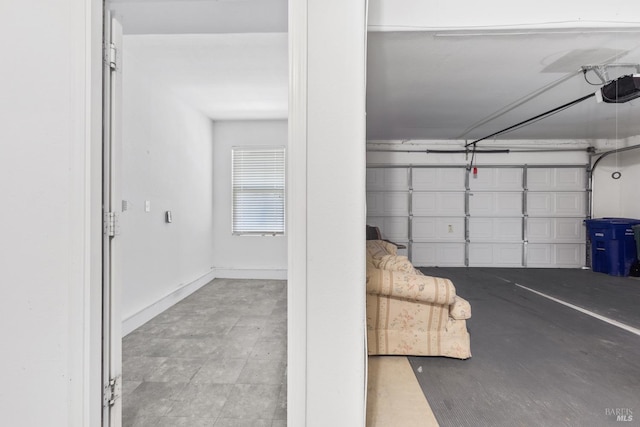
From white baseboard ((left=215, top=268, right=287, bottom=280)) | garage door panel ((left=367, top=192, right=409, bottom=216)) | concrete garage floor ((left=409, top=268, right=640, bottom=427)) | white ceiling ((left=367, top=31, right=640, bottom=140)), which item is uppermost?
white ceiling ((left=367, top=31, right=640, bottom=140))

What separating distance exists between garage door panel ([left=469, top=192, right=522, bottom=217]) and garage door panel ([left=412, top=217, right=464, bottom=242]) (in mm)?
410

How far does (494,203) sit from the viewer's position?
6.12 metres

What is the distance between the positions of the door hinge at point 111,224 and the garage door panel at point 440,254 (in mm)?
5646

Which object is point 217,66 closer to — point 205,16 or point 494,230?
point 205,16

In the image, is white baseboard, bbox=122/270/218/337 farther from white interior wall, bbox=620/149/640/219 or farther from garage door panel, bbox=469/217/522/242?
white interior wall, bbox=620/149/640/219

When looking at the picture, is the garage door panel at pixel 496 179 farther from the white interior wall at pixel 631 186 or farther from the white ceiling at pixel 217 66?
the white ceiling at pixel 217 66

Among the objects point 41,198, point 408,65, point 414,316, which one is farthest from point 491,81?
point 41,198

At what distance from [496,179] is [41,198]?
695 centimetres

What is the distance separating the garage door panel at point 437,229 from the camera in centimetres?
616

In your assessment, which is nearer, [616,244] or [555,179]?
[616,244]

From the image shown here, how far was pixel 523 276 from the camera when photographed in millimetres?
5297

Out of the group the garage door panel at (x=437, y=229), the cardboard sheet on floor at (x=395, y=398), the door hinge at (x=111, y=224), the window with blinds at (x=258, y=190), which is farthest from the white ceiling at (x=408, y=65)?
the cardboard sheet on floor at (x=395, y=398)

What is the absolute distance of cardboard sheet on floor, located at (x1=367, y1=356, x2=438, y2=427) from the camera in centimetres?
171

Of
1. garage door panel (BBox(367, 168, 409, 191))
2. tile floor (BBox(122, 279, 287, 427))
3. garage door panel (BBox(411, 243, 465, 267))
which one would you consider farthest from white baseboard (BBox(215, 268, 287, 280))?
garage door panel (BBox(411, 243, 465, 267))
